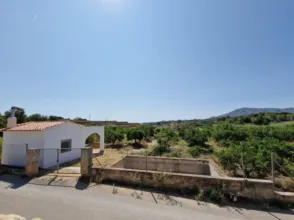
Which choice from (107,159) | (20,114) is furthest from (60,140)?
(20,114)

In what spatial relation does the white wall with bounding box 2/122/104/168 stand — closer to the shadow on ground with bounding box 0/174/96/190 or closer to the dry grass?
the shadow on ground with bounding box 0/174/96/190

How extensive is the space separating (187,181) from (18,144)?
10766mm

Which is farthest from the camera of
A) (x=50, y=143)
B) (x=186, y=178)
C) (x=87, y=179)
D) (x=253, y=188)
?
(x=50, y=143)

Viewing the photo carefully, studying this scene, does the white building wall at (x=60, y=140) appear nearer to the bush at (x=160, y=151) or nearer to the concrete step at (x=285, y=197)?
the bush at (x=160, y=151)

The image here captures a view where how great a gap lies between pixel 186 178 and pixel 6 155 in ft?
38.2

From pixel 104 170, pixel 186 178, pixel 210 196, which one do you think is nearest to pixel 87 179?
pixel 104 170

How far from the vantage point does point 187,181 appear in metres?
7.50

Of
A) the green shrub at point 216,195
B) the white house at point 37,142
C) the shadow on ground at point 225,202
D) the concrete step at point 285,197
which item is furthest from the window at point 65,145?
the concrete step at point 285,197

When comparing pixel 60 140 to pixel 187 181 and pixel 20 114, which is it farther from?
pixel 20 114

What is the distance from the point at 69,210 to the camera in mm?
5984

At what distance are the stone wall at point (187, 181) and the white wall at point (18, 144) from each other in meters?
5.07

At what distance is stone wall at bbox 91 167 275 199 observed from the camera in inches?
265

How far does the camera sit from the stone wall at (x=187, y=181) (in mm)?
6722

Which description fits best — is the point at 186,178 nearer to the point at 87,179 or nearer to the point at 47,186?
the point at 87,179
